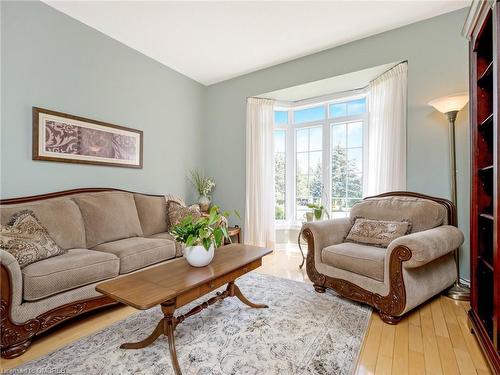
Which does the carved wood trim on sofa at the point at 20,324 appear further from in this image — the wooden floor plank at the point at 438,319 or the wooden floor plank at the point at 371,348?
the wooden floor plank at the point at 438,319

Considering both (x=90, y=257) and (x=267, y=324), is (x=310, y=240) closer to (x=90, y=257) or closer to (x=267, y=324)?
(x=267, y=324)

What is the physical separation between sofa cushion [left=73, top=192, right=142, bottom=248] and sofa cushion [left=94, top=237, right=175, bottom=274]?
11cm

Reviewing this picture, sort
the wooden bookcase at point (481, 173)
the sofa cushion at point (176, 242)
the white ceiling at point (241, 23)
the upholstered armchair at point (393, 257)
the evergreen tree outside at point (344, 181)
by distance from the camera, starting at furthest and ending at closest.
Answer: the evergreen tree outside at point (344, 181) < the sofa cushion at point (176, 242) < the white ceiling at point (241, 23) < the upholstered armchair at point (393, 257) < the wooden bookcase at point (481, 173)

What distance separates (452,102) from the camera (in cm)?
227

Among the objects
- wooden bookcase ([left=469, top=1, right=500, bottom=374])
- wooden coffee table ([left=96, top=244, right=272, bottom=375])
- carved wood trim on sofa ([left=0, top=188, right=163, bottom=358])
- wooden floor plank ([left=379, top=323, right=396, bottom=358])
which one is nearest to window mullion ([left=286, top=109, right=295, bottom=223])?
wooden coffee table ([left=96, top=244, right=272, bottom=375])

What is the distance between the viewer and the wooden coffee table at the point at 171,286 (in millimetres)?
1279

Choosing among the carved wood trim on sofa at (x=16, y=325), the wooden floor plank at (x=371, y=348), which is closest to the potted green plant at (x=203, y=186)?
the carved wood trim on sofa at (x=16, y=325)

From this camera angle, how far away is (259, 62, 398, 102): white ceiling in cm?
307

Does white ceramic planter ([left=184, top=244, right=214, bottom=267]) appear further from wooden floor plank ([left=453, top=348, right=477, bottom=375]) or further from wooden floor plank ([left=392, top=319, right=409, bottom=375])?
wooden floor plank ([left=453, top=348, right=477, bottom=375])

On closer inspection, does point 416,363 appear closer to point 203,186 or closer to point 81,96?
point 203,186

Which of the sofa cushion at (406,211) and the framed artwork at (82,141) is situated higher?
the framed artwork at (82,141)

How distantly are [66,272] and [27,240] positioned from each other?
1.27 feet

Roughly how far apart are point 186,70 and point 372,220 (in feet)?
10.9

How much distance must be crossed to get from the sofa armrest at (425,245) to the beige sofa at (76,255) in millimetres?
2085
